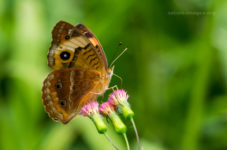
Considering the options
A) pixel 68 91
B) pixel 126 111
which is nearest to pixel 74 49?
pixel 68 91

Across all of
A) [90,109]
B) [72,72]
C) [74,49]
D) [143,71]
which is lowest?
[143,71]

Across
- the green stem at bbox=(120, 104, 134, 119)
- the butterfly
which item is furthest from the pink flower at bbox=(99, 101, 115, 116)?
the butterfly

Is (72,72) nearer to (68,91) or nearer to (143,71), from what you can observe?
(68,91)

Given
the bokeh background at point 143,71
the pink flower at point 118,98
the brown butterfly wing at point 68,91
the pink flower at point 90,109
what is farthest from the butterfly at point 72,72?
the bokeh background at point 143,71

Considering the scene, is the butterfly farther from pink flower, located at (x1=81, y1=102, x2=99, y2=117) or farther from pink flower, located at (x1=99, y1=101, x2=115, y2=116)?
pink flower, located at (x1=99, y1=101, x2=115, y2=116)

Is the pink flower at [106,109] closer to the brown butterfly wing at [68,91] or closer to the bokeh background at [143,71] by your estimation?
the brown butterfly wing at [68,91]
